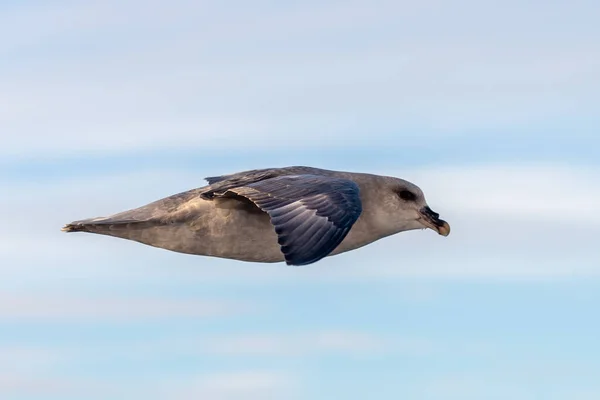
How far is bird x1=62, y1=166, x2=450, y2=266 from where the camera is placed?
50.4 feet

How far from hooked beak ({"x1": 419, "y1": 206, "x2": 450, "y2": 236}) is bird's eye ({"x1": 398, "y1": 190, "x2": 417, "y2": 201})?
213mm

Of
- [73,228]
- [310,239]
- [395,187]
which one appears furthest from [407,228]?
[73,228]

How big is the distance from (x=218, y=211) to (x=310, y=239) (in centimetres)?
253

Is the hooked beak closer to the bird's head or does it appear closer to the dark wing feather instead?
the bird's head

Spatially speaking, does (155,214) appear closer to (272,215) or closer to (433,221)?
(272,215)

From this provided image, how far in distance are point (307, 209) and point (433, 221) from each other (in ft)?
9.77

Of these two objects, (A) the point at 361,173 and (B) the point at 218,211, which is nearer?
(B) the point at 218,211

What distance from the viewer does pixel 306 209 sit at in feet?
50.2

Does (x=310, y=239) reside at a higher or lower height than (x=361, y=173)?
lower

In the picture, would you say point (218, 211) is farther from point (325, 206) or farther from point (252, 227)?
point (325, 206)

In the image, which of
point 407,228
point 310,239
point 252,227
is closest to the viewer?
point 310,239

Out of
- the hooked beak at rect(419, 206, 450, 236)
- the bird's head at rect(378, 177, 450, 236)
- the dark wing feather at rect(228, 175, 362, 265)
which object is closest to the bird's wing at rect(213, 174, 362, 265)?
the dark wing feather at rect(228, 175, 362, 265)

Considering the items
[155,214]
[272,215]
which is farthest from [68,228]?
[272,215]

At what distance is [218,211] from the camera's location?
55.3 feet
